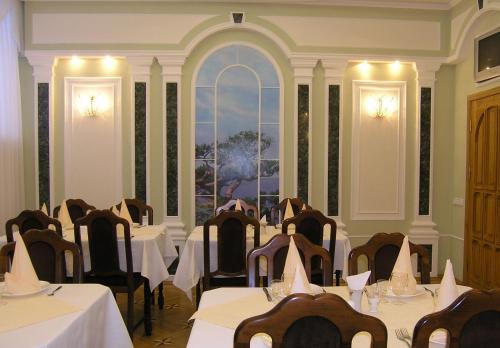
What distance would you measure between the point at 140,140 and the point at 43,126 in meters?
1.28

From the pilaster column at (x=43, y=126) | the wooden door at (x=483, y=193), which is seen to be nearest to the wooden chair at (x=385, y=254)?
the wooden door at (x=483, y=193)

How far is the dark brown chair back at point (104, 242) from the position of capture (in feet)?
11.9

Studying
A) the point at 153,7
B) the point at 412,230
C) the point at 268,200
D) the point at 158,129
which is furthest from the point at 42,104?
the point at 412,230

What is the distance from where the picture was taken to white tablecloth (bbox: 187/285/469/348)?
164 cm

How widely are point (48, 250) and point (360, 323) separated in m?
2.07

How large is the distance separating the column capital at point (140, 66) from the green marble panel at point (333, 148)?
2.40 m

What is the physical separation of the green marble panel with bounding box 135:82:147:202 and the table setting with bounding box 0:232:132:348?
3.50 m

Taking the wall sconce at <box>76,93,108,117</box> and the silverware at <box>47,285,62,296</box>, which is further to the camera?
the wall sconce at <box>76,93,108,117</box>

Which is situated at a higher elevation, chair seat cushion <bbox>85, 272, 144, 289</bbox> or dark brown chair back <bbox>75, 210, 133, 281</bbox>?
dark brown chair back <bbox>75, 210, 133, 281</bbox>


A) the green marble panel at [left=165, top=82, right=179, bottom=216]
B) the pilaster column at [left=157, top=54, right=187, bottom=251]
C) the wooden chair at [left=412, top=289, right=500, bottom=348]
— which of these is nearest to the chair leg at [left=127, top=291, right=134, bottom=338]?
the pilaster column at [left=157, top=54, right=187, bottom=251]

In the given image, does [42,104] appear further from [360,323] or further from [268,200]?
[360,323]

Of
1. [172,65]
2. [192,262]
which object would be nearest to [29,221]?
[192,262]

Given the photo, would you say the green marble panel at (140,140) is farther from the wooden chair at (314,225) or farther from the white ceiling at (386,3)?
the wooden chair at (314,225)

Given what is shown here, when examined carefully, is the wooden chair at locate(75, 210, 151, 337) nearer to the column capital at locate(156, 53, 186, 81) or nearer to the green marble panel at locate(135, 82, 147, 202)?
the green marble panel at locate(135, 82, 147, 202)
